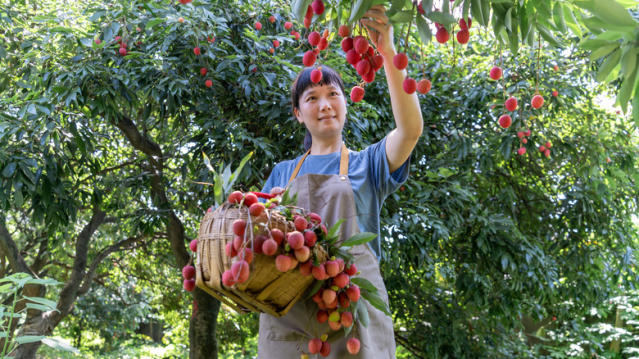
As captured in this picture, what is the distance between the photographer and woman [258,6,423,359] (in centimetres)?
136

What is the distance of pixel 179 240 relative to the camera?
193 inches

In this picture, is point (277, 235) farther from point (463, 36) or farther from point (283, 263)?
point (463, 36)

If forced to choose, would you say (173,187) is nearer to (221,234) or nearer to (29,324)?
(29,324)

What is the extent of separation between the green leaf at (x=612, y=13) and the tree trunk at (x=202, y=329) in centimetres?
419

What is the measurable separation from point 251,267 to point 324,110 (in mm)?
728

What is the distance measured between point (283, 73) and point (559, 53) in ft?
8.19

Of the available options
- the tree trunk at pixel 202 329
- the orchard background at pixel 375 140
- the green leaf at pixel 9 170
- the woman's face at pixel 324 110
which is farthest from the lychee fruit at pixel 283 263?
the tree trunk at pixel 202 329

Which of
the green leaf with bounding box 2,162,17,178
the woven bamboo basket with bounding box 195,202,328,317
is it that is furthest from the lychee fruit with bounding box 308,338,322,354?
the green leaf with bounding box 2,162,17,178

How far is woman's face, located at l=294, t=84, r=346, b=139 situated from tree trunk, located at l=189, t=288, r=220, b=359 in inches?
128

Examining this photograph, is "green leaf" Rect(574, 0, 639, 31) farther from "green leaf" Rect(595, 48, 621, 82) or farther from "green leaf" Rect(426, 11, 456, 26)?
"green leaf" Rect(426, 11, 456, 26)

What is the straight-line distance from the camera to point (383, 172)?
5.06 ft

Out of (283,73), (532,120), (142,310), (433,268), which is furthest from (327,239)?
(142,310)

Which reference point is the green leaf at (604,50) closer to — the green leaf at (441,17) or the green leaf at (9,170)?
the green leaf at (441,17)

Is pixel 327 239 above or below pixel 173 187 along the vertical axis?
below
